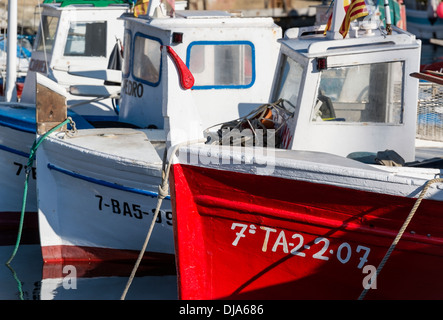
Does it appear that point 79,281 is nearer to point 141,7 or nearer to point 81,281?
point 81,281

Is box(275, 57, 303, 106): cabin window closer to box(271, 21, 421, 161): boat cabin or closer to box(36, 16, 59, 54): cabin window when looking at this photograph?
box(271, 21, 421, 161): boat cabin

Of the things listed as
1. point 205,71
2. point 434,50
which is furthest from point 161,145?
point 434,50

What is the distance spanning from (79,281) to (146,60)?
264cm

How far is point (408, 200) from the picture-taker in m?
4.94

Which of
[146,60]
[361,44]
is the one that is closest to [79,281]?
[146,60]

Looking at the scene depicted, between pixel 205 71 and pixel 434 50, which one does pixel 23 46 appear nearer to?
pixel 205 71

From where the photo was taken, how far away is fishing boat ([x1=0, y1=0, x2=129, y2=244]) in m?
9.70

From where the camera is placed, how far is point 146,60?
9.12 metres

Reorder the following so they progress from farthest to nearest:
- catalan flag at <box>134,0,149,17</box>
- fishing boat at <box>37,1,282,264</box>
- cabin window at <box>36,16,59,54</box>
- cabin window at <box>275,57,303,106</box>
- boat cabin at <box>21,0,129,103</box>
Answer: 1. cabin window at <box>36,16,59,54</box>
2. boat cabin at <box>21,0,129,103</box>
3. catalan flag at <box>134,0,149,17</box>
4. fishing boat at <box>37,1,282,264</box>
5. cabin window at <box>275,57,303,106</box>

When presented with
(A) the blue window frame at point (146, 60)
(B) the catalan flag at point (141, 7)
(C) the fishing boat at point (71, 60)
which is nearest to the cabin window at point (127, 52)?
(A) the blue window frame at point (146, 60)

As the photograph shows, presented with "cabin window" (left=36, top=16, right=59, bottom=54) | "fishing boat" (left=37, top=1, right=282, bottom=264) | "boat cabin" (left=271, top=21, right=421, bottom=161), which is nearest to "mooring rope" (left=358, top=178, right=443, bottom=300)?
"boat cabin" (left=271, top=21, right=421, bottom=161)

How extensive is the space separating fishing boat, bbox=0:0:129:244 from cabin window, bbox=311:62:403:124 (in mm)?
4027
